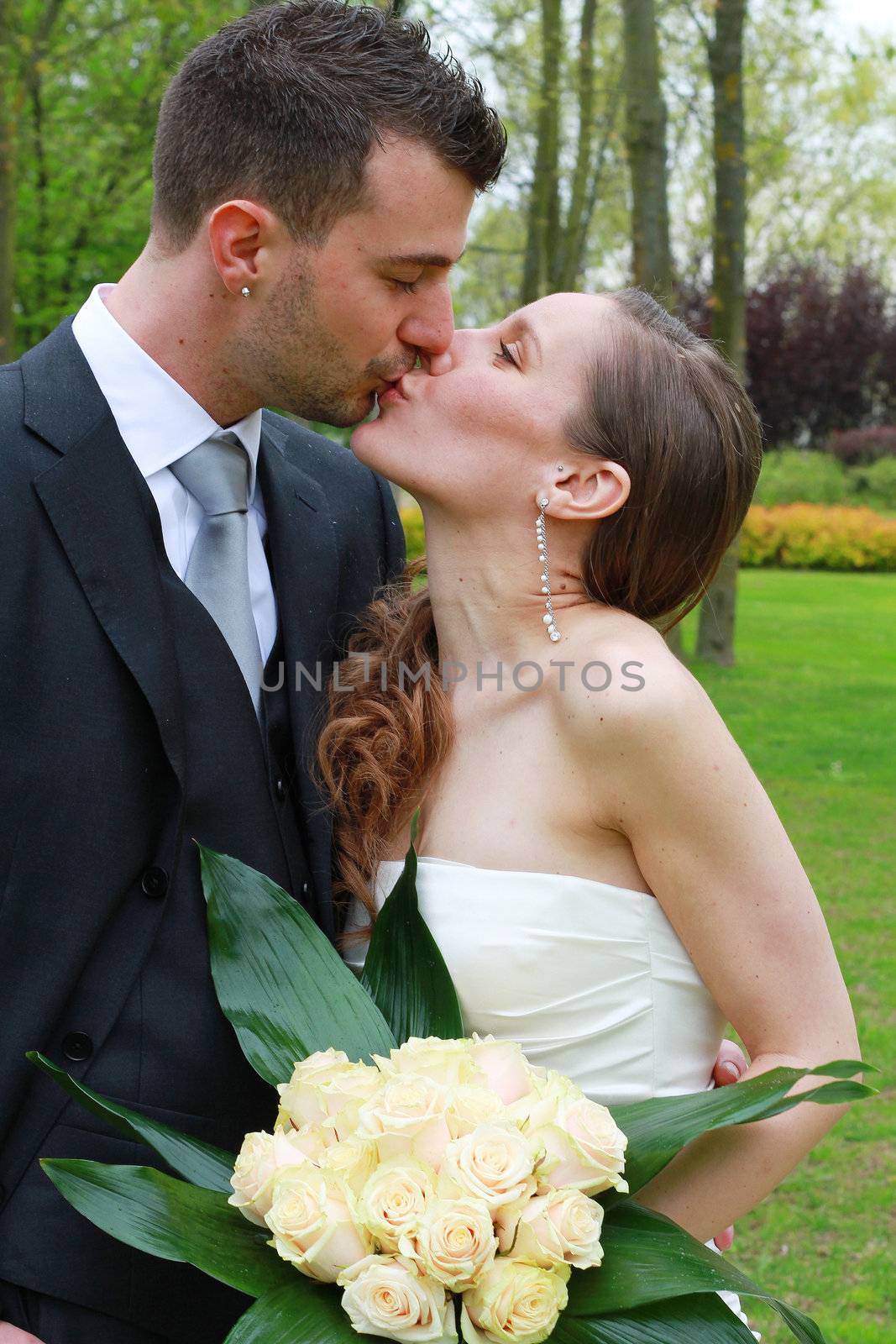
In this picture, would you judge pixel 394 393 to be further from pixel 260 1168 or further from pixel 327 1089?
pixel 260 1168

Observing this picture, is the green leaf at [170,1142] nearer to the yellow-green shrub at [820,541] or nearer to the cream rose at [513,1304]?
the cream rose at [513,1304]

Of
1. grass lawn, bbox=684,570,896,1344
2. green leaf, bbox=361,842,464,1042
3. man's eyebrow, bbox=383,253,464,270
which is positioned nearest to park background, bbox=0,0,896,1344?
grass lawn, bbox=684,570,896,1344

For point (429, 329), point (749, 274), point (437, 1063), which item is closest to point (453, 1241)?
point (437, 1063)

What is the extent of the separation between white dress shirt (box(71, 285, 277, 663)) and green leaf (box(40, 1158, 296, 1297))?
3.57ft

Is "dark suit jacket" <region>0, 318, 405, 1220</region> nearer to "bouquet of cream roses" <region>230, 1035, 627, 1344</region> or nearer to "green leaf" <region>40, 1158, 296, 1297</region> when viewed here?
"green leaf" <region>40, 1158, 296, 1297</region>

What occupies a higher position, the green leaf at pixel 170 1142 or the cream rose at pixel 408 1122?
the cream rose at pixel 408 1122

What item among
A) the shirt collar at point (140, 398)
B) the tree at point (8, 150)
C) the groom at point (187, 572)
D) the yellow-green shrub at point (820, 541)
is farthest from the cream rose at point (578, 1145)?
the yellow-green shrub at point (820, 541)

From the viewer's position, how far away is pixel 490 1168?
65.8 inches

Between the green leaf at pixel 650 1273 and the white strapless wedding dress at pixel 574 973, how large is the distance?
1.86 feet

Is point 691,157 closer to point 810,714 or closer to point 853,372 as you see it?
point 853,372

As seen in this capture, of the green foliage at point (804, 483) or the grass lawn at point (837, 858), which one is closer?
the grass lawn at point (837, 858)

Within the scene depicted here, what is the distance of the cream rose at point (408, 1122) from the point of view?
1711mm

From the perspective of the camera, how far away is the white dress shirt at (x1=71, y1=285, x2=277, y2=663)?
250 cm

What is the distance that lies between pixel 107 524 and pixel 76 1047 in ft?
2.93
